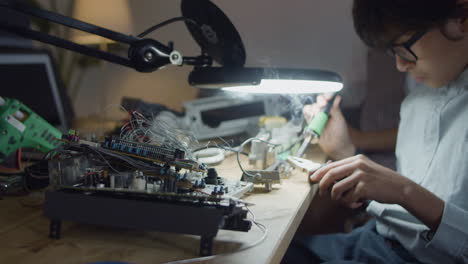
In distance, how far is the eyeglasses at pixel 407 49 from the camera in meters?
0.90

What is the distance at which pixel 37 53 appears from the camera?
1.46 m

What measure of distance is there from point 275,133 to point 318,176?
1.17ft

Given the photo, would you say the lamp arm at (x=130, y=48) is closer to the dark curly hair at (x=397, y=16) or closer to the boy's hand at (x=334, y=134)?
the dark curly hair at (x=397, y=16)

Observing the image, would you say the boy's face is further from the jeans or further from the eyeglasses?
the jeans

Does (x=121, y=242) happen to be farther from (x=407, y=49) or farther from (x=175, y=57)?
(x=407, y=49)

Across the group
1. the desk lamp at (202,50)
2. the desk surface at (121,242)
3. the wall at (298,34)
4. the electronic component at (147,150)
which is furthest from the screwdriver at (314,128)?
the wall at (298,34)

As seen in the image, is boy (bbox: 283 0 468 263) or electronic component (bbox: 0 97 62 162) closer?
boy (bbox: 283 0 468 263)

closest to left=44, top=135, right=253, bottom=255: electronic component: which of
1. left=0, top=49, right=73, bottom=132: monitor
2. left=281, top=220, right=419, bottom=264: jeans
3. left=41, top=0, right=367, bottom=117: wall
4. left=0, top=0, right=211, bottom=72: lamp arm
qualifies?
left=0, top=0, right=211, bottom=72: lamp arm

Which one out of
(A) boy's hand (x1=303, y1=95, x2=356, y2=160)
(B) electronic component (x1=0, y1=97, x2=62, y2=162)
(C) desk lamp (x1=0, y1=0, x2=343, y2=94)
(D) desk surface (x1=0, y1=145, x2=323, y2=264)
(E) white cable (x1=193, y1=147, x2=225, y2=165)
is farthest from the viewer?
(A) boy's hand (x1=303, y1=95, x2=356, y2=160)

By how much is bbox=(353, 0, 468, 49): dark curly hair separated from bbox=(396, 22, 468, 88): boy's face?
2cm

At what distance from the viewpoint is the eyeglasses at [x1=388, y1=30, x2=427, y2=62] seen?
90 centimetres

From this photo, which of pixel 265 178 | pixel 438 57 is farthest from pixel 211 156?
pixel 438 57

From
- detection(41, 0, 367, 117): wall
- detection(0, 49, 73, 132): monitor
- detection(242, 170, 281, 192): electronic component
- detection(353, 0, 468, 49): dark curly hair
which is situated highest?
detection(41, 0, 367, 117): wall

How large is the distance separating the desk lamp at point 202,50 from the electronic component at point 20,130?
1.02ft
